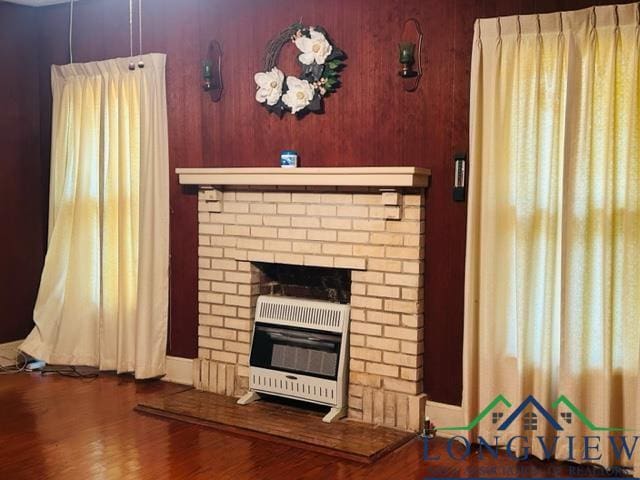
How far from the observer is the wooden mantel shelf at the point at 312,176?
386 cm

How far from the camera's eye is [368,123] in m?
4.16

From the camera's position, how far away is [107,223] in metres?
5.20

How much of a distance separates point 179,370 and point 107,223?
3.62ft

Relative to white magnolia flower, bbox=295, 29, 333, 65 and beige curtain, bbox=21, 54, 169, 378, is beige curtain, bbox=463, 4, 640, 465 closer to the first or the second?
white magnolia flower, bbox=295, 29, 333, 65

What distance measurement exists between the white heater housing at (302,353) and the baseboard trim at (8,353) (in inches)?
79.9

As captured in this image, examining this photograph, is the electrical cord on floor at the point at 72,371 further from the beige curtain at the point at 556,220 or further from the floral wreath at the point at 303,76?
the beige curtain at the point at 556,220

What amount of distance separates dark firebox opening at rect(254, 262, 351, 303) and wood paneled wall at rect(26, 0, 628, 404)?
0.52 m

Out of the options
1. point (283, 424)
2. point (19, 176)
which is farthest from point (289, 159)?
point (19, 176)

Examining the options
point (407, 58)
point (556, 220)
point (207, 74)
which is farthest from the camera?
point (207, 74)

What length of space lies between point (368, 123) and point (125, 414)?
6.93 ft

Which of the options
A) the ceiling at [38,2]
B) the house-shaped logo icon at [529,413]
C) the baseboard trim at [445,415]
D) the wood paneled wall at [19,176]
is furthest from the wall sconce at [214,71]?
the house-shaped logo icon at [529,413]

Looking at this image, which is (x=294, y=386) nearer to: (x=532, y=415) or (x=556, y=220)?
(x=532, y=415)

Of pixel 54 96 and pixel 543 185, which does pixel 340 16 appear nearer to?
pixel 543 185

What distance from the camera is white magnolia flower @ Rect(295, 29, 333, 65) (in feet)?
13.8
